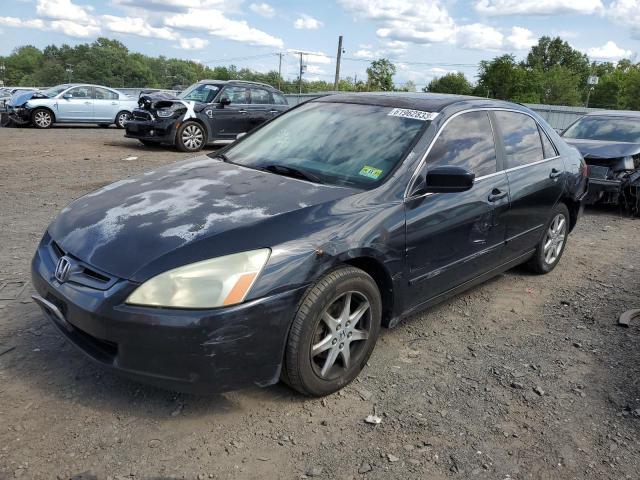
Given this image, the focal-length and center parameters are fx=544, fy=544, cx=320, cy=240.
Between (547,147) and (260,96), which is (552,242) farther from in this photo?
(260,96)

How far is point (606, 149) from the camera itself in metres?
Answer: 8.38

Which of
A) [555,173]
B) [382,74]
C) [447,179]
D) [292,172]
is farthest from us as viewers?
[382,74]

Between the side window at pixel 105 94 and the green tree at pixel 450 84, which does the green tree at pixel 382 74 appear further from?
the side window at pixel 105 94

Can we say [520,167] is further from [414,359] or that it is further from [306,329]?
[306,329]

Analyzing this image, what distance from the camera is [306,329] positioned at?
2705 millimetres

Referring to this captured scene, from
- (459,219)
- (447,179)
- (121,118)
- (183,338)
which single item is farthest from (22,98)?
(183,338)

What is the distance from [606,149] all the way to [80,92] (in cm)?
1652

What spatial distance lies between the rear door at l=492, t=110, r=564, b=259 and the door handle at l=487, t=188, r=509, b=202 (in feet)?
0.57

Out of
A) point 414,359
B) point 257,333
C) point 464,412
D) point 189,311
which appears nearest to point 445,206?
point 414,359

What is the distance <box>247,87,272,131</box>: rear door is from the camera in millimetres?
13508

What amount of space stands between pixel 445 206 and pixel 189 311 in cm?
183

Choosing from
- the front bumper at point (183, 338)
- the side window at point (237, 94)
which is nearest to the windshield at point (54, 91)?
the side window at point (237, 94)

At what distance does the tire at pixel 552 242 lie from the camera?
500 cm

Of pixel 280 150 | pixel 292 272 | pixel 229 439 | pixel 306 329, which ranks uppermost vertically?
pixel 280 150
